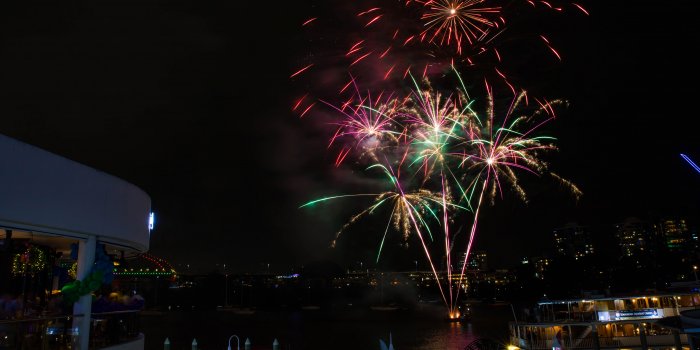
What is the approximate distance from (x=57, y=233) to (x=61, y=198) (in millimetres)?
832

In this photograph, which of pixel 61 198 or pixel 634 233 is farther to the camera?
pixel 634 233

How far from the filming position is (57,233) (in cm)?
1073

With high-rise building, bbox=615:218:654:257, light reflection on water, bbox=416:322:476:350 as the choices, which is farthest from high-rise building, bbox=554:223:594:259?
light reflection on water, bbox=416:322:476:350

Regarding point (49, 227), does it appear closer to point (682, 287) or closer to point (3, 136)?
point (3, 136)

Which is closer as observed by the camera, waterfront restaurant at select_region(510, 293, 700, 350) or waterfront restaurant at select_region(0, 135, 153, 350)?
waterfront restaurant at select_region(0, 135, 153, 350)

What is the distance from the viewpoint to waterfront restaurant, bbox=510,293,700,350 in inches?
1163

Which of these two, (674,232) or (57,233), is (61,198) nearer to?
(57,233)

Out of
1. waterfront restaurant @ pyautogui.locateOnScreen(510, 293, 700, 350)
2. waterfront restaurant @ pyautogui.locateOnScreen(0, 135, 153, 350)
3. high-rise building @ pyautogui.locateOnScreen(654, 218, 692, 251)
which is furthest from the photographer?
high-rise building @ pyautogui.locateOnScreen(654, 218, 692, 251)

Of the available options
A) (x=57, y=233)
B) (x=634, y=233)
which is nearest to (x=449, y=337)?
(x=57, y=233)

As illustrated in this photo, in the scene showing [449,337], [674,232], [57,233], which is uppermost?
[674,232]

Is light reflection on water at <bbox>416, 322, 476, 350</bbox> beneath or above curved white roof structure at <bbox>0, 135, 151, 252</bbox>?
beneath

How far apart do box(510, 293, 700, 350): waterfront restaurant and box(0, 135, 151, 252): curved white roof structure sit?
83.0 feet

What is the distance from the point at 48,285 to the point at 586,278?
3604 inches

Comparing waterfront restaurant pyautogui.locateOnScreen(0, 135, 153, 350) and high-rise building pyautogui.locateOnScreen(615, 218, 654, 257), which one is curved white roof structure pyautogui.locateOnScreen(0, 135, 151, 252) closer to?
waterfront restaurant pyautogui.locateOnScreen(0, 135, 153, 350)
